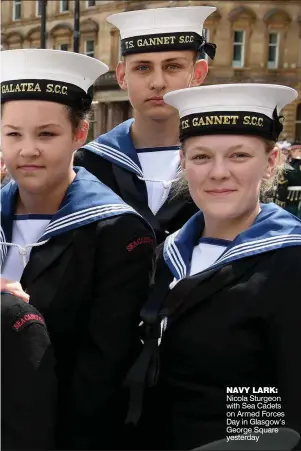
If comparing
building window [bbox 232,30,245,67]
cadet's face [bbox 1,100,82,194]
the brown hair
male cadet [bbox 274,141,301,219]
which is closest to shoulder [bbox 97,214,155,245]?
cadet's face [bbox 1,100,82,194]

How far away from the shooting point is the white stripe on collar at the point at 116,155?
10.5ft

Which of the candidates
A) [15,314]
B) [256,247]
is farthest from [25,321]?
[256,247]

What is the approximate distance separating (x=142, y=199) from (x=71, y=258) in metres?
0.95

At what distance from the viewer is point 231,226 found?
2.30m

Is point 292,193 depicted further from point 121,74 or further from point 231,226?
point 231,226

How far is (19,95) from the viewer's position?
86.5 inches

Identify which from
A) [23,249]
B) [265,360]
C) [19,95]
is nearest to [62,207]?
[23,249]

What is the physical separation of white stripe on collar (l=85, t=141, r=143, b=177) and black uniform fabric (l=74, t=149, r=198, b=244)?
27 mm

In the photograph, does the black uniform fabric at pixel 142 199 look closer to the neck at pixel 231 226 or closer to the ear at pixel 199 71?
the ear at pixel 199 71

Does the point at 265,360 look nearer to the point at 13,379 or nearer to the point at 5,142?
the point at 13,379

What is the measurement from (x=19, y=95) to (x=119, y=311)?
834 mm

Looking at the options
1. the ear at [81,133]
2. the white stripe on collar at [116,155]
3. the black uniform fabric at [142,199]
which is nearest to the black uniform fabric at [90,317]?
the ear at [81,133]

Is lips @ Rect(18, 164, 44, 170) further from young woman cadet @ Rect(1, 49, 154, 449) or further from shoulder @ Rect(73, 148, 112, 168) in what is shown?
shoulder @ Rect(73, 148, 112, 168)

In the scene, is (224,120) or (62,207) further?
(62,207)
